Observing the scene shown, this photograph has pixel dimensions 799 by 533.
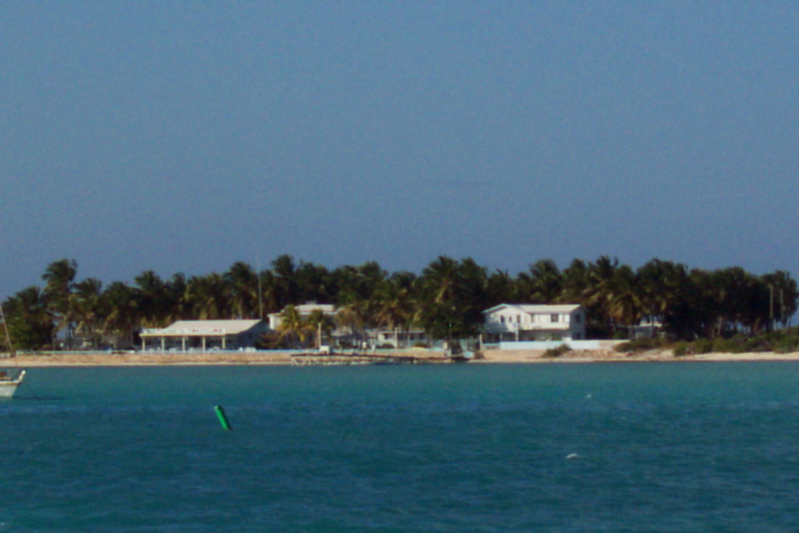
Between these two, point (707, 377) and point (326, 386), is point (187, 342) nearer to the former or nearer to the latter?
point (326, 386)

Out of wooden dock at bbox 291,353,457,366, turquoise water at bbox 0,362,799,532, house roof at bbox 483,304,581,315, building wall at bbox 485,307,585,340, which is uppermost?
house roof at bbox 483,304,581,315

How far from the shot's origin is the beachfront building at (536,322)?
10894cm

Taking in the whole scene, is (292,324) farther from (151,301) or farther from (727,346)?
(727,346)

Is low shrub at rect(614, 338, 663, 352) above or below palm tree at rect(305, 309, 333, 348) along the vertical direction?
below

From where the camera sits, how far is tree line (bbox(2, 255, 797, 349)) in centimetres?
11069

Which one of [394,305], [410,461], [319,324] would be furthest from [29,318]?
[410,461]

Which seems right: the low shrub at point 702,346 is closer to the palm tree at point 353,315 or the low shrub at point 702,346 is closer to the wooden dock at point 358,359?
the wooden dock at point 358,359

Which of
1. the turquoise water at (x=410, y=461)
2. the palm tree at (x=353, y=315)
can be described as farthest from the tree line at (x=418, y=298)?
the turquoise water at (x=410, y=461)

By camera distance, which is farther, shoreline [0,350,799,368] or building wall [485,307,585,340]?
building wall [485,307,585,340]

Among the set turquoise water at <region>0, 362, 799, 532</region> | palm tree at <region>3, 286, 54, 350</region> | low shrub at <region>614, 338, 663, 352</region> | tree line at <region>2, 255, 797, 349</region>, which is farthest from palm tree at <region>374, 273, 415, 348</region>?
turquoise water at <region>0, 362, 799, 532</region>

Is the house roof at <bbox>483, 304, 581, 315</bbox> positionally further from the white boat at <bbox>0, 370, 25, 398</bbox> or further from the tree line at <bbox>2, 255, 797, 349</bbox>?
the white boat at <bbox>0, 370, 25, 398</bbox>

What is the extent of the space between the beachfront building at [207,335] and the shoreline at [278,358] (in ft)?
9.66

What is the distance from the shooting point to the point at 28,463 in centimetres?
3194

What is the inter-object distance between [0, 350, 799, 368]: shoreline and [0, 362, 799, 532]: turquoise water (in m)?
40.5
